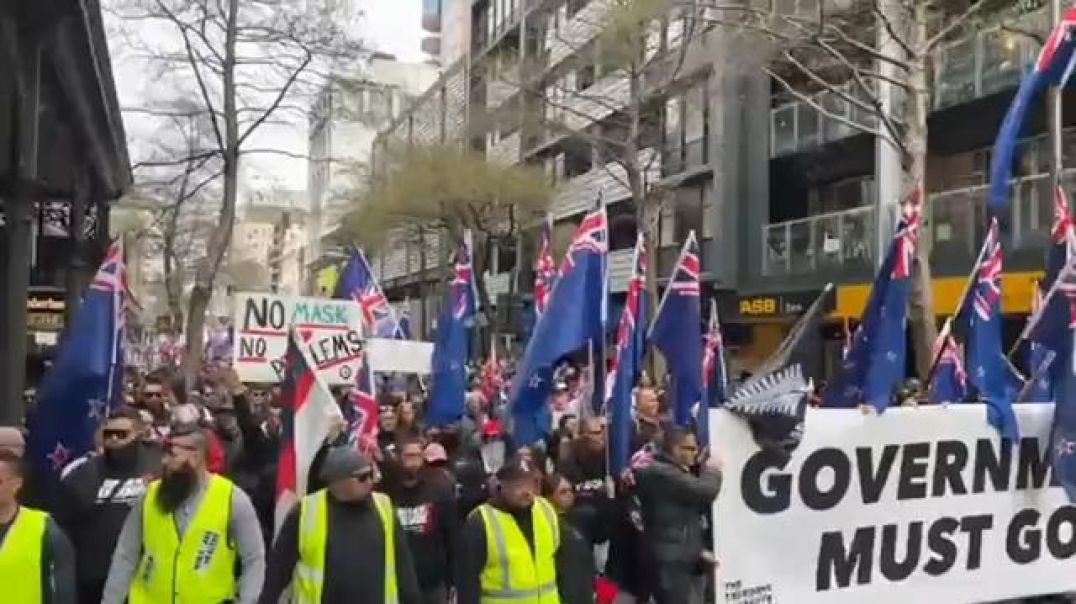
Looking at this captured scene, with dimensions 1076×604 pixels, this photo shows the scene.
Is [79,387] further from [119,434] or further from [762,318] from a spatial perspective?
[762,318]

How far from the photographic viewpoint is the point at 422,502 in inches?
291

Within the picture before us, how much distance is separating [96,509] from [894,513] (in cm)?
430

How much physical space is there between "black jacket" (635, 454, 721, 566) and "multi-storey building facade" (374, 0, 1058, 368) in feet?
42.8

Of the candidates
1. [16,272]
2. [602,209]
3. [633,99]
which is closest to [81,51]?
[16,272]

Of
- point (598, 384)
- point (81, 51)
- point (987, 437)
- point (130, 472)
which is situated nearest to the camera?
point (130, 472)

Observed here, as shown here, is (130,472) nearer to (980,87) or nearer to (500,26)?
(980,87)

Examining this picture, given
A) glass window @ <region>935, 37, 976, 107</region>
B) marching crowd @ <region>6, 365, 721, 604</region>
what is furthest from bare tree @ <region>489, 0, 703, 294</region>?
marching crowd @ <region>6, 365, 721, 604</region>

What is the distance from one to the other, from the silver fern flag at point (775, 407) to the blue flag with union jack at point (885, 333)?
1614mm

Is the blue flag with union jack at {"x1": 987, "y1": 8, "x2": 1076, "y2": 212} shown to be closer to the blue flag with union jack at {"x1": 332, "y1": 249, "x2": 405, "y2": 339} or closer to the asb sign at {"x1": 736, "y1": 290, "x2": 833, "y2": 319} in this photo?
the blue flag with union jack at {"x1": 332, "y1": 249, "x2": 405, "y2": 339}

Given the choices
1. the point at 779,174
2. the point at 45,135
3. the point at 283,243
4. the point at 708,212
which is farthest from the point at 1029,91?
the point at 283,243

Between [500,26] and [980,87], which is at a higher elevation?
[500,26]

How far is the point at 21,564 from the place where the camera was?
4.84m

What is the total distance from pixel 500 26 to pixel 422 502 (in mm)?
52464

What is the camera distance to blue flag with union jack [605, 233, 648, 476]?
777cm
